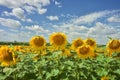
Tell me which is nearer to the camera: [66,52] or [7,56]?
[7,56]

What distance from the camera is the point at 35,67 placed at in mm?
7496

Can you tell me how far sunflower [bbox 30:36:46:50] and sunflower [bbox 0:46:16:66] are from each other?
4.20 ft

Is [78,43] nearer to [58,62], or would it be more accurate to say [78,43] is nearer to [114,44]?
[114,44]

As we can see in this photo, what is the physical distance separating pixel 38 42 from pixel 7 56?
135 centimetres

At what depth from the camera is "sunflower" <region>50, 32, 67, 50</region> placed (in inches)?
333

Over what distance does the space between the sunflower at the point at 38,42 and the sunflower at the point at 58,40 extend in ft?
0.79

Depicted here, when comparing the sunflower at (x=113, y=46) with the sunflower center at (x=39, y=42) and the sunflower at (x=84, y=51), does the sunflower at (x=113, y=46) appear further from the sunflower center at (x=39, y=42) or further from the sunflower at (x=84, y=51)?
the sunflower center at (x=39, y=42)

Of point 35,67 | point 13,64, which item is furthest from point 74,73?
point 13,64

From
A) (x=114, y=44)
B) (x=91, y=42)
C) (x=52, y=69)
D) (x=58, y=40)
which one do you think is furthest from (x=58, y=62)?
(x=91, y=42)

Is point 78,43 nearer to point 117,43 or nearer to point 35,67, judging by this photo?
point 117,43

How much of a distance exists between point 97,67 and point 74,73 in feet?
4.07

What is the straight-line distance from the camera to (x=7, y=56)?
23.9ft

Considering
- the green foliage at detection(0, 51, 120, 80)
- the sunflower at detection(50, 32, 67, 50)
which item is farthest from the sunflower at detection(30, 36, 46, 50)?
the green foliage at detection(0, 51, 120, 80)

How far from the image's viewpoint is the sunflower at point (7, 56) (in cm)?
713
